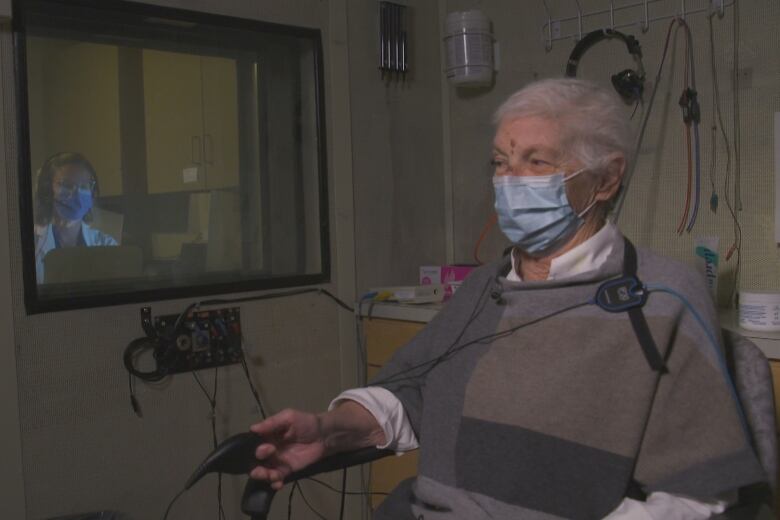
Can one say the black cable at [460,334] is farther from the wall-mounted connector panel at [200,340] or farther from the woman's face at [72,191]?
the woman's face at [72,191]

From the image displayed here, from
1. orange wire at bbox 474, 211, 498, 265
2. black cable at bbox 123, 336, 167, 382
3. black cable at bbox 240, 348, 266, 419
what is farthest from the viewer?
orange wire at bbox 474, 211, 498, 265

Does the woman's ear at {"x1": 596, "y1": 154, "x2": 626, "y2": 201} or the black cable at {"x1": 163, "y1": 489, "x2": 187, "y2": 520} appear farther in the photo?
the black cable at {"x1": 163, "y1": 489, "x2": 187, "y2": 520}

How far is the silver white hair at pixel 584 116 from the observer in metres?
1.25

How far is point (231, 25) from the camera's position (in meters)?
2.02

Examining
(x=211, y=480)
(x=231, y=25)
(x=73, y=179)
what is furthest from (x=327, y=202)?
(x=211, y=480)

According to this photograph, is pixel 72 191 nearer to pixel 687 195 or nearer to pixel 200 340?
pixel 200 340

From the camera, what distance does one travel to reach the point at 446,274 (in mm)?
2346

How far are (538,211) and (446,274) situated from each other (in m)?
1.08

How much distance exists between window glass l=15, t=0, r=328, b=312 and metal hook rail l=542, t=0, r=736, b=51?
0.72 meters

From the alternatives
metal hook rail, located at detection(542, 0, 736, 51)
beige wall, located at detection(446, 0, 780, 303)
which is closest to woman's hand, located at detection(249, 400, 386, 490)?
beige wall, located at detection(446, 0, 780, 303)

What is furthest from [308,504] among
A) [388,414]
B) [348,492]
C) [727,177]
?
[727,177]

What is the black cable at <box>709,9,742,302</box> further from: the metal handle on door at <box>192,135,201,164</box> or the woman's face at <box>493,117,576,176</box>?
the metal handle on door at <box>192,135,201,164</box>

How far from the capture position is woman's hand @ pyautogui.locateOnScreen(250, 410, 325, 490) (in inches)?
46.3

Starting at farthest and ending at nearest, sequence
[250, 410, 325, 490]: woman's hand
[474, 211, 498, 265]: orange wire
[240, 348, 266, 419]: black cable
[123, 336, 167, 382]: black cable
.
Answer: [474, 211, 498, 265]: orange wire, [240, 348, 266, 419]: black cable, [123, 336, 167, 382]: black cable, [250, 410, 325, 490]: woman's hand
